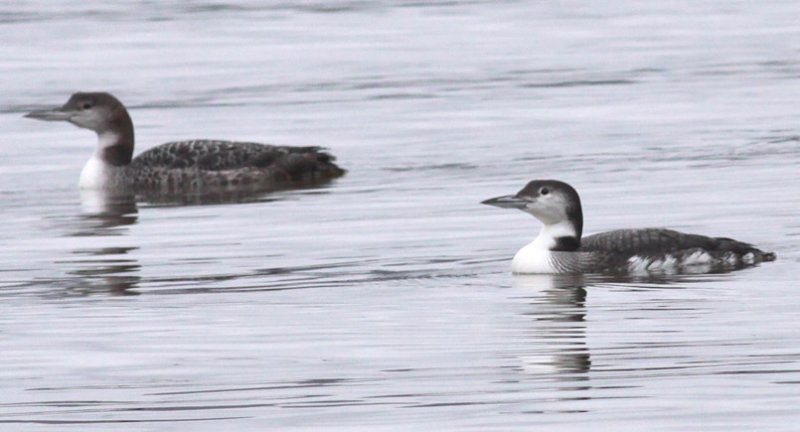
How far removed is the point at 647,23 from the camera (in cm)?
3484

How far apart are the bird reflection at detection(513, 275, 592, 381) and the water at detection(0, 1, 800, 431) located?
3 cm

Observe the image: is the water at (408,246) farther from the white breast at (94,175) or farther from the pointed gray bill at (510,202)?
the pointed gray bill at (510,202)

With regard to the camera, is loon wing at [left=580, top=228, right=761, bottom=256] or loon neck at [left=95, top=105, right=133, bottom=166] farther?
loon neck at [left=95, top=105, right=133, bottom=166]

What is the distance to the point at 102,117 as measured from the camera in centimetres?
2052

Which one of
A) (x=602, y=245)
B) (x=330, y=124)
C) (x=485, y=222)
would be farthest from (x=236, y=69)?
(x=602, y=245)

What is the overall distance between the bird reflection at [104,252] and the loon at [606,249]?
2345 mm

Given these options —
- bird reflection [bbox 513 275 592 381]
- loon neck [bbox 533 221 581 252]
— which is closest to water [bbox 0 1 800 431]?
bird reflection [bbox 513 275 592 381]

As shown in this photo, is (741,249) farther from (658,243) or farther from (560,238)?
(560,238)

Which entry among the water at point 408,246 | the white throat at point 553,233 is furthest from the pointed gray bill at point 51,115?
the white throat at point 553,233

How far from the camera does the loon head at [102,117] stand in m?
20.4

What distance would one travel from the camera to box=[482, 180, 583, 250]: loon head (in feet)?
44.9

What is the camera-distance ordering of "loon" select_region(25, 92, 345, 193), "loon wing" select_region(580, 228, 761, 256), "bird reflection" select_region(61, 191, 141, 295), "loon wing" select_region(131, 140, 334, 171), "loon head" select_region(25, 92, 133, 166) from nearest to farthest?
"bird reflection" select_region(61, 191, 141, 295)
"loon wing" select_region(580, 228, 761, 256)
"loon" select_region(25, 92, 345, 193)
"loon wing" select_region(131, 140, 334, 171)
"loon head" select_region(25, 92, 133, 166)

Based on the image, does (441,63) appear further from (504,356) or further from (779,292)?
(504,356)

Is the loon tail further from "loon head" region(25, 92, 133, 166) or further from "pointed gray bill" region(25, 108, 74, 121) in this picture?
"pointed gray bill" region(25, 108, 74, 121)
